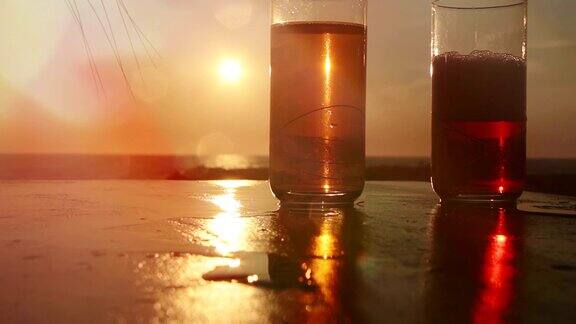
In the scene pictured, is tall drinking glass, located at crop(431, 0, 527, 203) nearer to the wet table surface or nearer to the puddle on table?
the wet table surface

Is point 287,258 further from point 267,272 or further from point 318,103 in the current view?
point 318,103

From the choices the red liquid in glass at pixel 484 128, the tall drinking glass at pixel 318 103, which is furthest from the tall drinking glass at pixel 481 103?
the tall drinking glass at pixel 318 103

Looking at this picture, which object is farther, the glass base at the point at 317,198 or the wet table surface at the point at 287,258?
the glass base at the point at 317,198

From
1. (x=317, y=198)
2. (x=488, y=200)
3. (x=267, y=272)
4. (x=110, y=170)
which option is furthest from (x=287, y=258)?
(x=110, y=170)

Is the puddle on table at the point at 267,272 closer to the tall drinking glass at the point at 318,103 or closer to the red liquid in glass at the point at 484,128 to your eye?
the tall drinking glass at the point at 318,103

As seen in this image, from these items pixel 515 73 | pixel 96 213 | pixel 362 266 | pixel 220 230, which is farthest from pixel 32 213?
pixel 515 73

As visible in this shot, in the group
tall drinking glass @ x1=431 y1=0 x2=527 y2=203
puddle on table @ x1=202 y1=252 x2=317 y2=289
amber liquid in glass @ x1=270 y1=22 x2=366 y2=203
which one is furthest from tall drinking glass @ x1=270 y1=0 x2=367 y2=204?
puddle on table @ x1=202 y1=252 x2=317 y2=289
